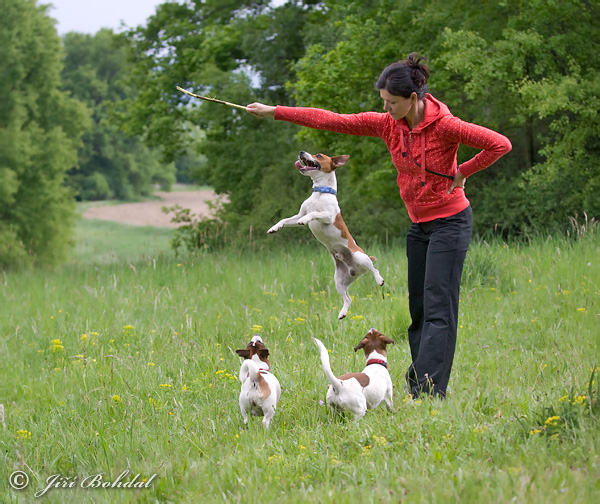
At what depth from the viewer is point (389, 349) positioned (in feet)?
19.5

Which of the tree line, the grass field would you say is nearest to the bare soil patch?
the tree line

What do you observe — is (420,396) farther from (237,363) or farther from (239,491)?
(237,363)

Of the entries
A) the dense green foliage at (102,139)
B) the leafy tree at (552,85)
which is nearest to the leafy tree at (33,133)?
the leafy tree at (552,85)

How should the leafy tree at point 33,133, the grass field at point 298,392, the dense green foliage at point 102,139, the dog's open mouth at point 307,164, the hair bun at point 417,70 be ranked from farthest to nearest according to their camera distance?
the dense green foliage at point 102,139, the leafy tree at point 33,133, the hair bun at point 417,70, the dog's open mouth at point 307,164, the grass field at point 298,392

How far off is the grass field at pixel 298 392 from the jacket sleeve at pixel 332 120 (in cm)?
176

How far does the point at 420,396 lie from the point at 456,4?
11727mm

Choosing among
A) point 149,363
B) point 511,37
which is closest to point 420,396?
A: point 149,363

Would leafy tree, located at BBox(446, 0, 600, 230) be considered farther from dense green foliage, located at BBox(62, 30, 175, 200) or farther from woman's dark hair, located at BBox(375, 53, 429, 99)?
dense green foliage, located at BBox(62, 30, 175, 200)

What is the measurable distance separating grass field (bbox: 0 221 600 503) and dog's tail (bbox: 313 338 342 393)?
0.87ft

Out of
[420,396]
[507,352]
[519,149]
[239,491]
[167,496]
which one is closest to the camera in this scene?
[239,491]

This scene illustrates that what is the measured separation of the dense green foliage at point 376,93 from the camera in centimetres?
1216

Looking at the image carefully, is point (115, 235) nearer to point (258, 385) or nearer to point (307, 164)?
point (258, 385)

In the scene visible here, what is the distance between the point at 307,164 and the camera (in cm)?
390

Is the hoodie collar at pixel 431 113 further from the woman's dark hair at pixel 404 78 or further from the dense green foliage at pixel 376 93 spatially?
the dense green foliage at pixel 376 93
